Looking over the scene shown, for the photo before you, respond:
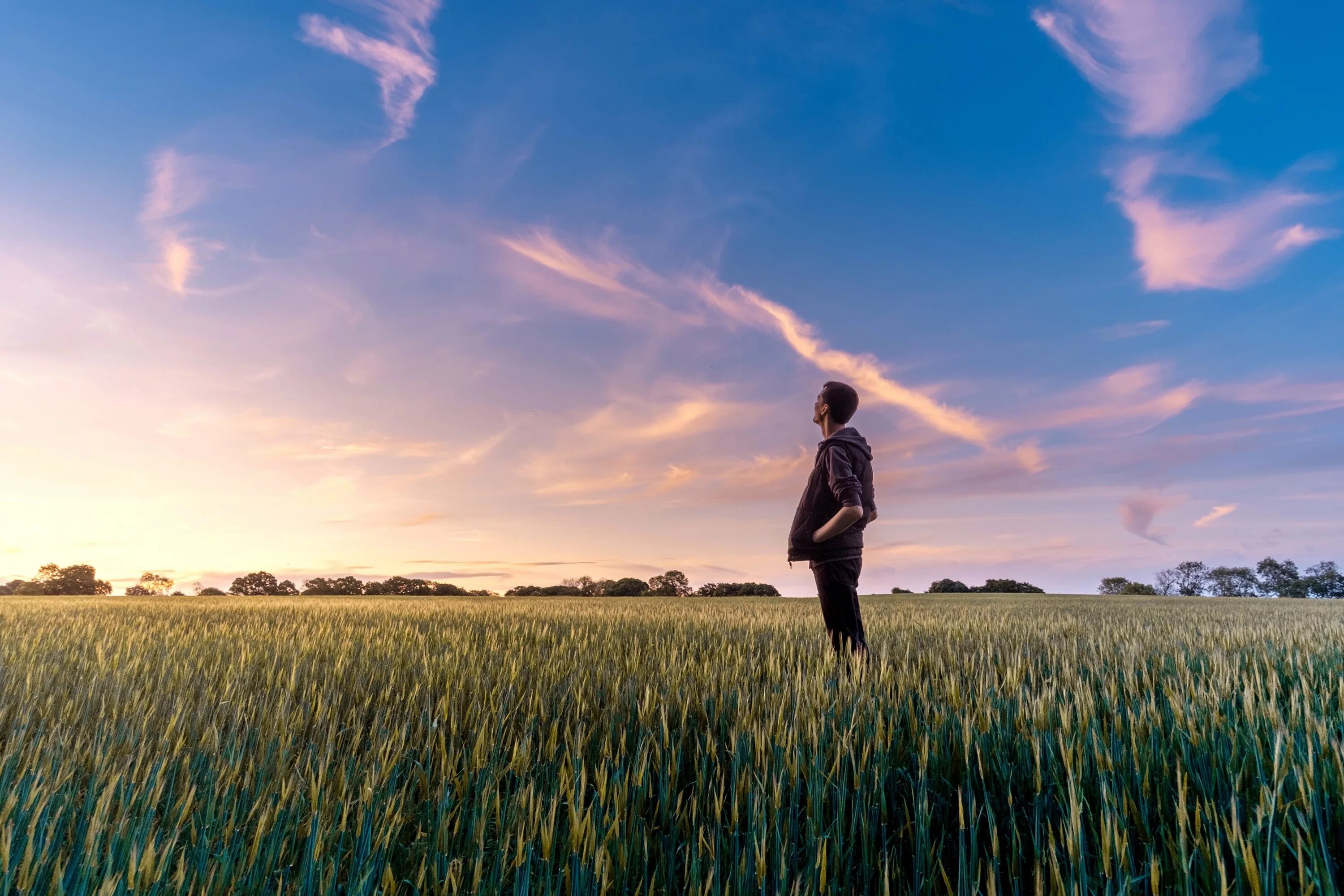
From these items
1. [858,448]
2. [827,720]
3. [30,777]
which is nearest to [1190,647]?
[858,448]

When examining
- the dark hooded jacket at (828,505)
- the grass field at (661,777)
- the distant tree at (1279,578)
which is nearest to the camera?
the grass field at (661,777)

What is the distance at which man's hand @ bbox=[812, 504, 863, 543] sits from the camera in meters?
4.37

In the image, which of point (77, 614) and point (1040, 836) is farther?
point (77, 614)

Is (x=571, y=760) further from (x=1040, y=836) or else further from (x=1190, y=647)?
(x=1190, y=647)

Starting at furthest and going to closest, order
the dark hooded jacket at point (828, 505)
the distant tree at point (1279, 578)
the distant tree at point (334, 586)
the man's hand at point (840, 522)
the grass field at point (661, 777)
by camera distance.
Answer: the distant tree at point (1279, 578), the distant tree at point (334, 586), the dark hooded jacket at point (828, 505), the man's hand at point (840, 522), the grass field at point (661, 777)

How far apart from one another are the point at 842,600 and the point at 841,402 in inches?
59.4

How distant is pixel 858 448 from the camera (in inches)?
190

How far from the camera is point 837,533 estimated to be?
14.9 ft

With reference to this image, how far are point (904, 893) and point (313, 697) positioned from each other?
3399 mm

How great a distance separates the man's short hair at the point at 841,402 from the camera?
504cm

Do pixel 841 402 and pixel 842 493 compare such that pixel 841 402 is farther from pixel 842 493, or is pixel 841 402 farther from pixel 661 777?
pixel 661 777

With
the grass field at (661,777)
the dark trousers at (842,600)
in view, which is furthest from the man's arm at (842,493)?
the grass field at (661,777)

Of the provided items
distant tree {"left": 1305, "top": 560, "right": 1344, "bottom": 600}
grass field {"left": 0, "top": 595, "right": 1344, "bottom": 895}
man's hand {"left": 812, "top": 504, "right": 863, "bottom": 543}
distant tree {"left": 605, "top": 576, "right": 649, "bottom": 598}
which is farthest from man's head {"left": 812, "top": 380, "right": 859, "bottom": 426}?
distant tree {"left": 1305, "top": 560, "right": 1344, "bottom": 600}

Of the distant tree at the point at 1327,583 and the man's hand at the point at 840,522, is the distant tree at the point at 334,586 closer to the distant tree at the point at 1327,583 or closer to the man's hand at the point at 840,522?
the man's hand at the point at 840,522
